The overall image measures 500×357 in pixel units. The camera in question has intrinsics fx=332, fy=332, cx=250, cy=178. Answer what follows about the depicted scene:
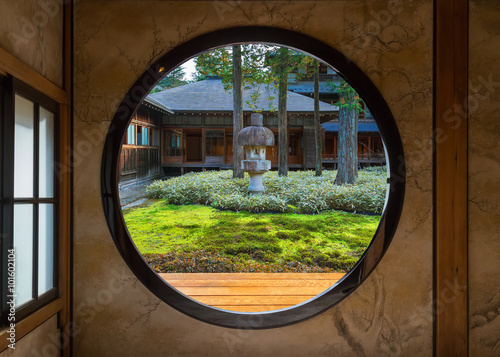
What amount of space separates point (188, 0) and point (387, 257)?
1.65 meters

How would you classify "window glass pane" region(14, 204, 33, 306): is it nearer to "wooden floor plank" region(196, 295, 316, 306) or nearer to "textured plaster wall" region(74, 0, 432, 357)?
"textured plaster wall" region(74, 0, 432, 357)

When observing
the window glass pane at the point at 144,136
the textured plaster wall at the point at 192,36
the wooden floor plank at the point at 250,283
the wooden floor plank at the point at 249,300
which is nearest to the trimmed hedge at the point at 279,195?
the window glass pane at the point at 144,136

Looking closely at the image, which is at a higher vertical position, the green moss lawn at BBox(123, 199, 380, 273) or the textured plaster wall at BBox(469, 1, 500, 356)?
the textured plaster wall at BBox(469, 1, 500, 356)

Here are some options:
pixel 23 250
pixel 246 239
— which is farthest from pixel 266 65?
pixel 23 250

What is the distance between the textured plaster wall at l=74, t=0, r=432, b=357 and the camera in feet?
5.46

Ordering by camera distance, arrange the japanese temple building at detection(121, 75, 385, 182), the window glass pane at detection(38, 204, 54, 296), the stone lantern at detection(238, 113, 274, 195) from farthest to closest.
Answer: the japanese temple building at detection(121, 75, 385, 182) < the stone lantern at detection(238, 113, 274, 195) < the window glass pane at detection(38, 204, 54, 296)

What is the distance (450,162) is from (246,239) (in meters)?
4.12

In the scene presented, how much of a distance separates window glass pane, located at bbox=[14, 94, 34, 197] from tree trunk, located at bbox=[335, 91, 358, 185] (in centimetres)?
760

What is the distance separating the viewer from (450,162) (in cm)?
164

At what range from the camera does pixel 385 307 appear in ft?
5.50

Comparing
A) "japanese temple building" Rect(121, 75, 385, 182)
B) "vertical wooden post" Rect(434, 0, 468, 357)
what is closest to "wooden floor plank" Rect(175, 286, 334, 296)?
"vertical wooden post" Rect(434, 0, 468, 357)

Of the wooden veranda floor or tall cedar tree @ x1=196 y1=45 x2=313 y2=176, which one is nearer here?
the wooden veranda floor

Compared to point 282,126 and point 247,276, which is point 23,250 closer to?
point 247,276

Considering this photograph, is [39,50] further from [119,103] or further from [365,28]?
[365,28]
